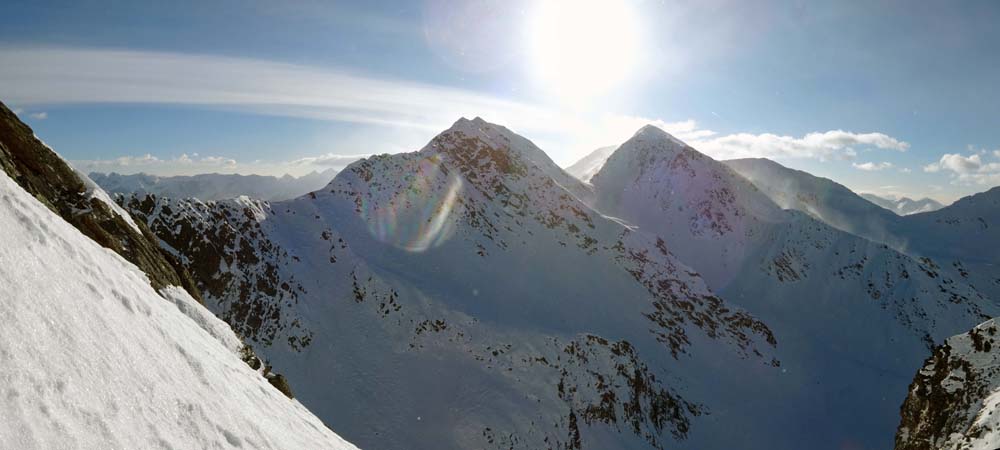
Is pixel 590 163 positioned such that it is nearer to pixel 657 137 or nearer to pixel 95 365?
pixel 657 137

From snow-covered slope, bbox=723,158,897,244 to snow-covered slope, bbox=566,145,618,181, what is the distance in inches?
1608

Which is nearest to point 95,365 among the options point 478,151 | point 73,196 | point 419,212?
point 73,196

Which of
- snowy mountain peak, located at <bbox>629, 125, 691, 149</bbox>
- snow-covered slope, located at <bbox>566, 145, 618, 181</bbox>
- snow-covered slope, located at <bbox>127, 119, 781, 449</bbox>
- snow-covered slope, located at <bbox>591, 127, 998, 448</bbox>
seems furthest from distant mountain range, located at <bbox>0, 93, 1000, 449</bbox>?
snow-covered slope, located at <bbox>566, 145, 618, 181</bbox>

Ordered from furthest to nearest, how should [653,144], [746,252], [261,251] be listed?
[653,144] → [746,252] → [261,251]

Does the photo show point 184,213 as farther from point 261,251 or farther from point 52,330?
point 52,330

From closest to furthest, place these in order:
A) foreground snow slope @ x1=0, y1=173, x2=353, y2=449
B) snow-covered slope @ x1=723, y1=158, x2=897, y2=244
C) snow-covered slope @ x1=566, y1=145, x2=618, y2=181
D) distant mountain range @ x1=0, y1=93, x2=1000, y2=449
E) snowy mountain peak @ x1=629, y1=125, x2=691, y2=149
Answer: foreground snow slope @ x1=0, y1=173, x2=353, y2=449 → distant mountain range @ x1=0, y1=93, x2=1000, y2=449 → snowy mountain peak @ x1=629, y1=125, x2=691, y2=149 → snow-covered slope @ x1=566, y1=145, x2=618, y2=181 → snow-covered slope @ x1=723, y1=158, x2=897, y2=244

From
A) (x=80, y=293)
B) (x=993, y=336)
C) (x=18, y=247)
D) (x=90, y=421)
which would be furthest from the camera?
(x=993, y=336)

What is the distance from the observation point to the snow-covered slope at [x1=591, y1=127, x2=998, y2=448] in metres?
68.6

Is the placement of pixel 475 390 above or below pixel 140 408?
below

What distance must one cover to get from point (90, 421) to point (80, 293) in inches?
118

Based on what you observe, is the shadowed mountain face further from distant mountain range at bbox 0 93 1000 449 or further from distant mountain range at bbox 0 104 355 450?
distant mountain range at bbox 0 104 355 450

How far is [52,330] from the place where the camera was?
6.05 m

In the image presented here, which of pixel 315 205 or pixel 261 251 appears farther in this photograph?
pixel 315 205

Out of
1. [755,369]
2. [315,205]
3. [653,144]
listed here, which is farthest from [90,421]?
[653,144]
